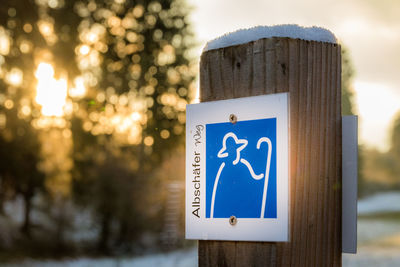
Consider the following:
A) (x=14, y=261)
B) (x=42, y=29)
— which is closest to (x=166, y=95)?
(x=42, y=29)

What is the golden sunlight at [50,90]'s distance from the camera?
1029 cm

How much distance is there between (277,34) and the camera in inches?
50.6

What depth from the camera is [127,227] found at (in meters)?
13.0

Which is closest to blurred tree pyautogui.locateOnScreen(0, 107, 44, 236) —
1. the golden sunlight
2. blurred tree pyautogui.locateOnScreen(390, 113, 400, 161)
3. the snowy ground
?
the golden sunlight

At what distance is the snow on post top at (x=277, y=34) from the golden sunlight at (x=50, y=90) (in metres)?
9.29

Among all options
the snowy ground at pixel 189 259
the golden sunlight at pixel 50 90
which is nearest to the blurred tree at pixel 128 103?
the golden sunlight at pixel 50 90

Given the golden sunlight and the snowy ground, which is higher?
the golden sunlight

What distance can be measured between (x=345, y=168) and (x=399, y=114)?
47173 mm

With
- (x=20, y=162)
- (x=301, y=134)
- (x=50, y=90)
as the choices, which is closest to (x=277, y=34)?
(x=301, y=134)

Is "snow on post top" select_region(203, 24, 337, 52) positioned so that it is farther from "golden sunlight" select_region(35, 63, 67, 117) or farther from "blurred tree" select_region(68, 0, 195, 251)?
"golden sunlight" select_region(35, 63, 67, 117)

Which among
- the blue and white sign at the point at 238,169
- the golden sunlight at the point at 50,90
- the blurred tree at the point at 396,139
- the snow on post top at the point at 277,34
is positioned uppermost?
the blurred tree at the point at 396,139

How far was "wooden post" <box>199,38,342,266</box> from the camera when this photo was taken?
1.22 metres

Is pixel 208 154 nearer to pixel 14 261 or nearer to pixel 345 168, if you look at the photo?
pixel 345 168

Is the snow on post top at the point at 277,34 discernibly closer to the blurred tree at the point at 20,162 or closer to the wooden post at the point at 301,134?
the wooden post at the point at 301,134
